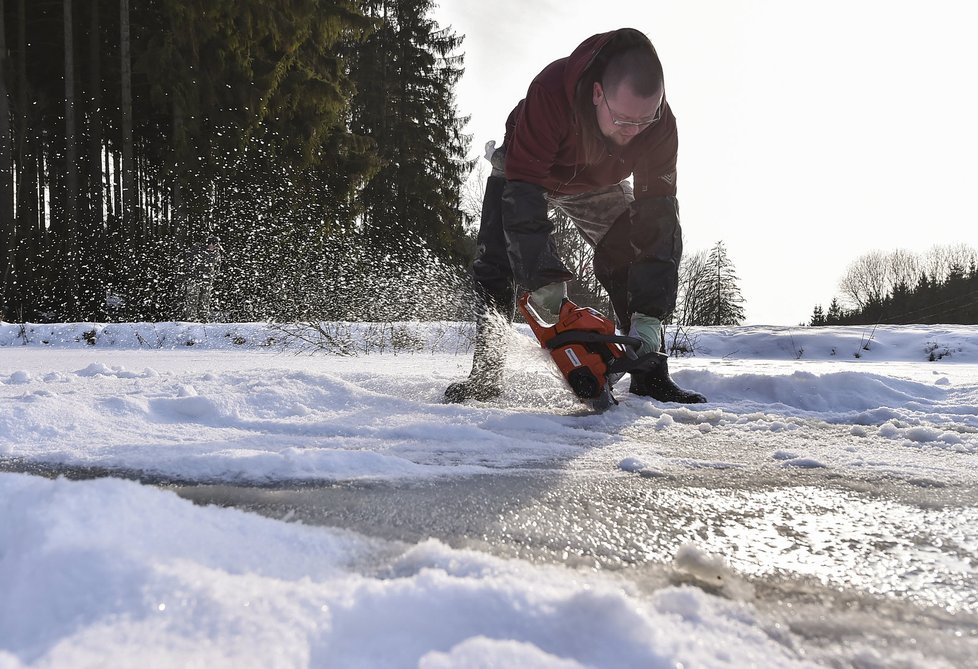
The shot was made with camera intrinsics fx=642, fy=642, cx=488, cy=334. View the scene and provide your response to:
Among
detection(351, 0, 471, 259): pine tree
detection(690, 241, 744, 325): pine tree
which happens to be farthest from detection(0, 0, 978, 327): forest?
detection(690, 241, 744, 325): pine tree

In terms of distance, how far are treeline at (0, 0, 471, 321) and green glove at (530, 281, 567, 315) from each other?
623 centimetres

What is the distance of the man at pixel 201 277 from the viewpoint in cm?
953

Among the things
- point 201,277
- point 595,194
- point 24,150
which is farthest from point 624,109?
point 24,150

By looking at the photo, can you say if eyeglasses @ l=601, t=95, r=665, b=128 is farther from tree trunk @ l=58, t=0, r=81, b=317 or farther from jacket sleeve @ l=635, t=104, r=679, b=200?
tree trunk @ l=58, t=0, r=81, b=317

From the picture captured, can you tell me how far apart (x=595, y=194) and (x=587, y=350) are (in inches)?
40.0

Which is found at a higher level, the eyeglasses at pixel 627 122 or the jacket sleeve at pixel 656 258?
the eyeglasses at pixel 627 122

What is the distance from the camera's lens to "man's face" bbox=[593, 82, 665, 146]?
7.04 feet

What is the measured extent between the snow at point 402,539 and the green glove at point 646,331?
8.8 inches

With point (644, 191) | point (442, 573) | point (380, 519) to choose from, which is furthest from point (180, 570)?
point (644, 191)

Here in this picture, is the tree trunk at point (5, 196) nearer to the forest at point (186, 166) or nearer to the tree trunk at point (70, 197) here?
the forest at point (186, 166)

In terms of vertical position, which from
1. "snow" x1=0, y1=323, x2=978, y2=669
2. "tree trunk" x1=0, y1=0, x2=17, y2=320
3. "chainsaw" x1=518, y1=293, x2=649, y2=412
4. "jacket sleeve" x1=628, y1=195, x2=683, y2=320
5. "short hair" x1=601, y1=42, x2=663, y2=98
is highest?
"tree trunk" x1=0, y1=0, x2=17, y2=320

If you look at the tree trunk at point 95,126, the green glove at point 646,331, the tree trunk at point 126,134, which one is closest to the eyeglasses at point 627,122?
the green glove at point 646,331

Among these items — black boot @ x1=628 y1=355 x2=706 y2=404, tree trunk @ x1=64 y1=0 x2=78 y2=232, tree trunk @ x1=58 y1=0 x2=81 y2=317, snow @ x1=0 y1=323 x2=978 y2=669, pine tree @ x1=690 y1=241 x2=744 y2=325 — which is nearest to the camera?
snow @ x1=0 y1=323 x2=978 y2=669

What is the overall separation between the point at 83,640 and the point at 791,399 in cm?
253
